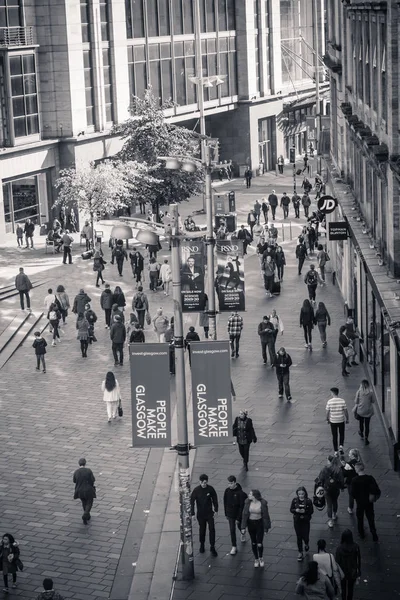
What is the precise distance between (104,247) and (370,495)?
37.5 metres

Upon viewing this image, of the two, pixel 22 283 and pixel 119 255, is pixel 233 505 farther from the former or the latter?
pixel 119 255

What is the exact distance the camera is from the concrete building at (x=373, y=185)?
25.1 metres

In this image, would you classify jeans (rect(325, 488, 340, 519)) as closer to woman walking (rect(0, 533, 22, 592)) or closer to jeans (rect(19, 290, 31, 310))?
woman walking (rect(0, 533, 22, 592))

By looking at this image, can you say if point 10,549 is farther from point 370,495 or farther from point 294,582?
point 370,495

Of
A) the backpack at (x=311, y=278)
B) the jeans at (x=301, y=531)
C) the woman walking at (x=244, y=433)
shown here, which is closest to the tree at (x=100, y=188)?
the backpack at (x=311, y=278)

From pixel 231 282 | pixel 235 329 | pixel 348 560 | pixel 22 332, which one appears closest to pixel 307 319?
pixel 235 329

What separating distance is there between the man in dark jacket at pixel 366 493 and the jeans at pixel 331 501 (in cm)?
59

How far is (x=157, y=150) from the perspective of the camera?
6044 cm

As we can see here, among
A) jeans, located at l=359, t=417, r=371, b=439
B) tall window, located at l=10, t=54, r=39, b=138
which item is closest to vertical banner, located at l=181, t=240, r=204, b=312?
jeans, located at l=359, t=417, r=371, b=439

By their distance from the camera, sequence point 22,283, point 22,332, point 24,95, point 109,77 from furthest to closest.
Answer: point 109,77, point 24,95, point 22,283, point 22,332

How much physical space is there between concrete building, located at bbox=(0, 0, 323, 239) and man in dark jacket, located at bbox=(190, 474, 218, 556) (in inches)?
1554

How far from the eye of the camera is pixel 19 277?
4194cm

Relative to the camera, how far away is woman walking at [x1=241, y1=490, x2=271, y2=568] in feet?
65.7

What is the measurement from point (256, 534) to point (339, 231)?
55.3 ft
